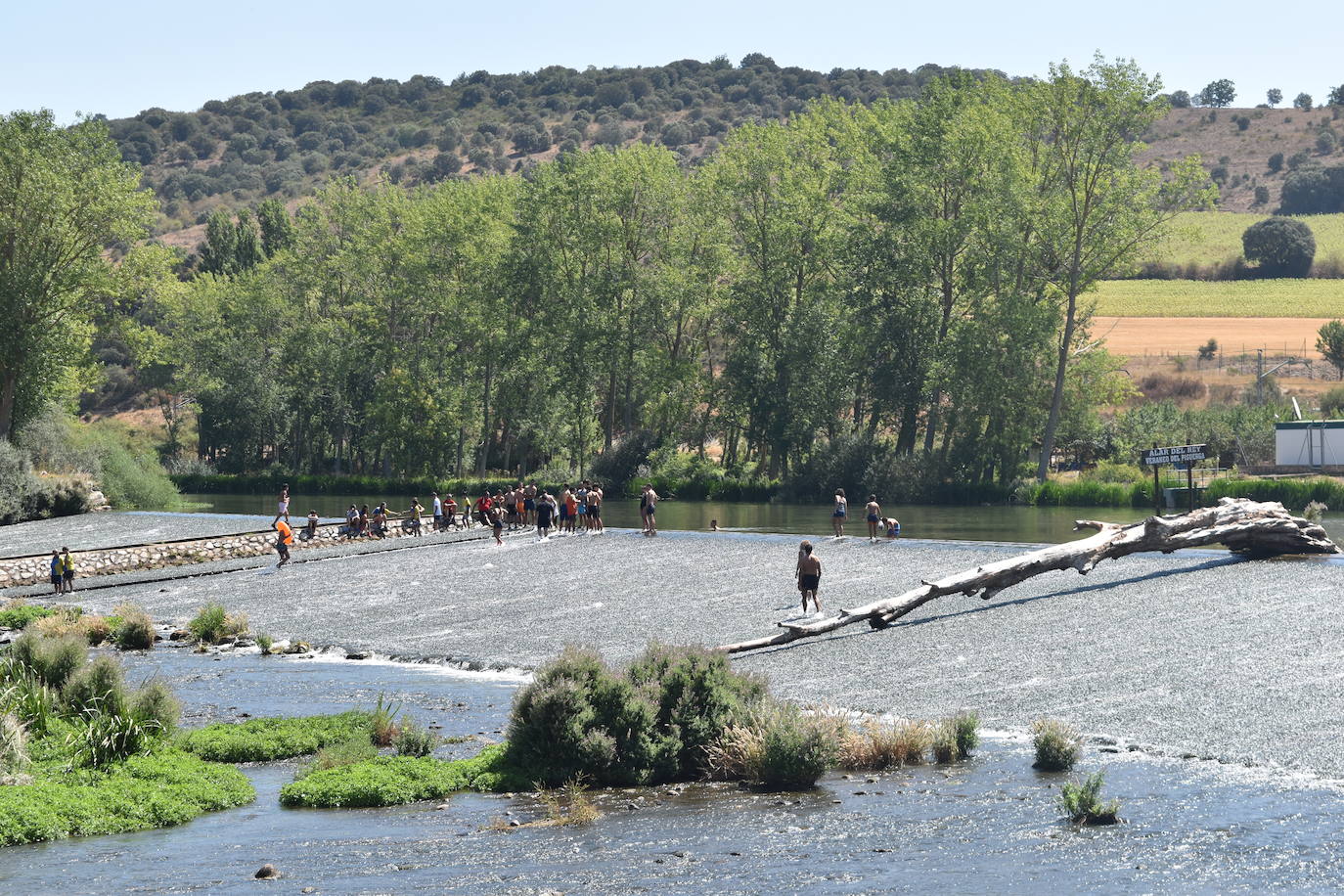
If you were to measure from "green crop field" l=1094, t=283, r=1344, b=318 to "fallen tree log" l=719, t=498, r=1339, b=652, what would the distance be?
9234cm

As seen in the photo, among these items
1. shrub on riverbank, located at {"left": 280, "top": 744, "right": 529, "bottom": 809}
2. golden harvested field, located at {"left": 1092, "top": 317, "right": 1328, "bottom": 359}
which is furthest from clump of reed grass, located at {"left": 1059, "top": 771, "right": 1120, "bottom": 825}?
golden harvested field, located at {"left": 1092, "top": 317, "right": 1328, "bottom": 359}

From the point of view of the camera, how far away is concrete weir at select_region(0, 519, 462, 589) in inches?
1628

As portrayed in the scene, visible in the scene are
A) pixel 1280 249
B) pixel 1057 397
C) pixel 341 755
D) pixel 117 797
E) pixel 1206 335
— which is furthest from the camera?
pixel 1280 249

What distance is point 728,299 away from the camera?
3081 inches

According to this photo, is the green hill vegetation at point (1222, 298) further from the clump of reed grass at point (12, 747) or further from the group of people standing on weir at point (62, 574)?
the clump of reed grass at point (12, 747)

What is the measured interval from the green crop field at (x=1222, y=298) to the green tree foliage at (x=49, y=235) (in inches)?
3159

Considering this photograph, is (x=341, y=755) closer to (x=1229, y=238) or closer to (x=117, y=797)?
(x=117, y=797)

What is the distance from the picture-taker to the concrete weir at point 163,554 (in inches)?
1628

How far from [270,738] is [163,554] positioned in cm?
2671

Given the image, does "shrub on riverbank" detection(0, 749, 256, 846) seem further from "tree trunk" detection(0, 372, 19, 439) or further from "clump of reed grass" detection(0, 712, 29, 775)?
"tree trunk" detection(0, 372, 19, 439)

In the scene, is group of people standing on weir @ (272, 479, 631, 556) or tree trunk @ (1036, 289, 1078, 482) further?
tree trunk @ (1036, 289, 1078, 482)

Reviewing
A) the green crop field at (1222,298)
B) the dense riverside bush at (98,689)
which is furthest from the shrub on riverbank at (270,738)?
the green crop field at (1222,298)

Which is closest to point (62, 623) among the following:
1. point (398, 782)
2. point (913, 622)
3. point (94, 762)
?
point (94, 762)

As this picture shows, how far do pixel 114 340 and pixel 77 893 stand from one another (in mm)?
124308
